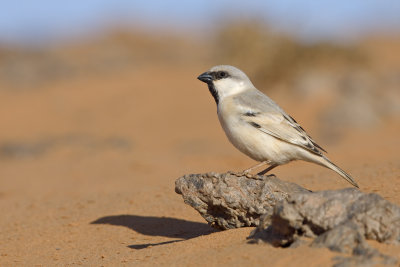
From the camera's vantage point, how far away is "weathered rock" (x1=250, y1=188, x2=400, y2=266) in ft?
13.9

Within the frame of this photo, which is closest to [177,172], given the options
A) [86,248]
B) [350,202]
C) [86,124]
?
[86,248]

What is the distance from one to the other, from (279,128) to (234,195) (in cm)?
116

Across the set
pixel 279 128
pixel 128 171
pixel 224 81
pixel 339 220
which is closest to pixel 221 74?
pixel 224 81

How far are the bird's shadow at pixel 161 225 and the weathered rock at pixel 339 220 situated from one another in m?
2.31

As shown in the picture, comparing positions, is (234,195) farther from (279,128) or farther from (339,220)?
(339,220)

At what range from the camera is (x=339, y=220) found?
4.35 m

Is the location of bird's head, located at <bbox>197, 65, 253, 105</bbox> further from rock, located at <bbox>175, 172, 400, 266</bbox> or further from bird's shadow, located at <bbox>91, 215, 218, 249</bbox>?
rock, located at <bbox>175, 172, 400, 266</bbox>

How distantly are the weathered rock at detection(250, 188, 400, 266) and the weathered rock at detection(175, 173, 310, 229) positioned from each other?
3.97ft

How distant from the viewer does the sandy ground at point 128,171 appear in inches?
227

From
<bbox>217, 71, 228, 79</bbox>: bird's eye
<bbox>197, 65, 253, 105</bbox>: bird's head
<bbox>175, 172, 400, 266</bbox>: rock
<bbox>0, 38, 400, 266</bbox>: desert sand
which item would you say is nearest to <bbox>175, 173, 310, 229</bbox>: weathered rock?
<bbox>0, 38, 400, 266</bbox>: desert sand

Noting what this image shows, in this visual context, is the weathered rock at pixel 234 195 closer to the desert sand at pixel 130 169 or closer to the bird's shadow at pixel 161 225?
the desert sand at pixel 130 169

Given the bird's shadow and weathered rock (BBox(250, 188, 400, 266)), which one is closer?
weathered rock (BBox(250, 188, 400, 266))

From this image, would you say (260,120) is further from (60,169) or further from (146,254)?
(60,169)

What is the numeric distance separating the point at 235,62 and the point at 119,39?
28746 millimetres
